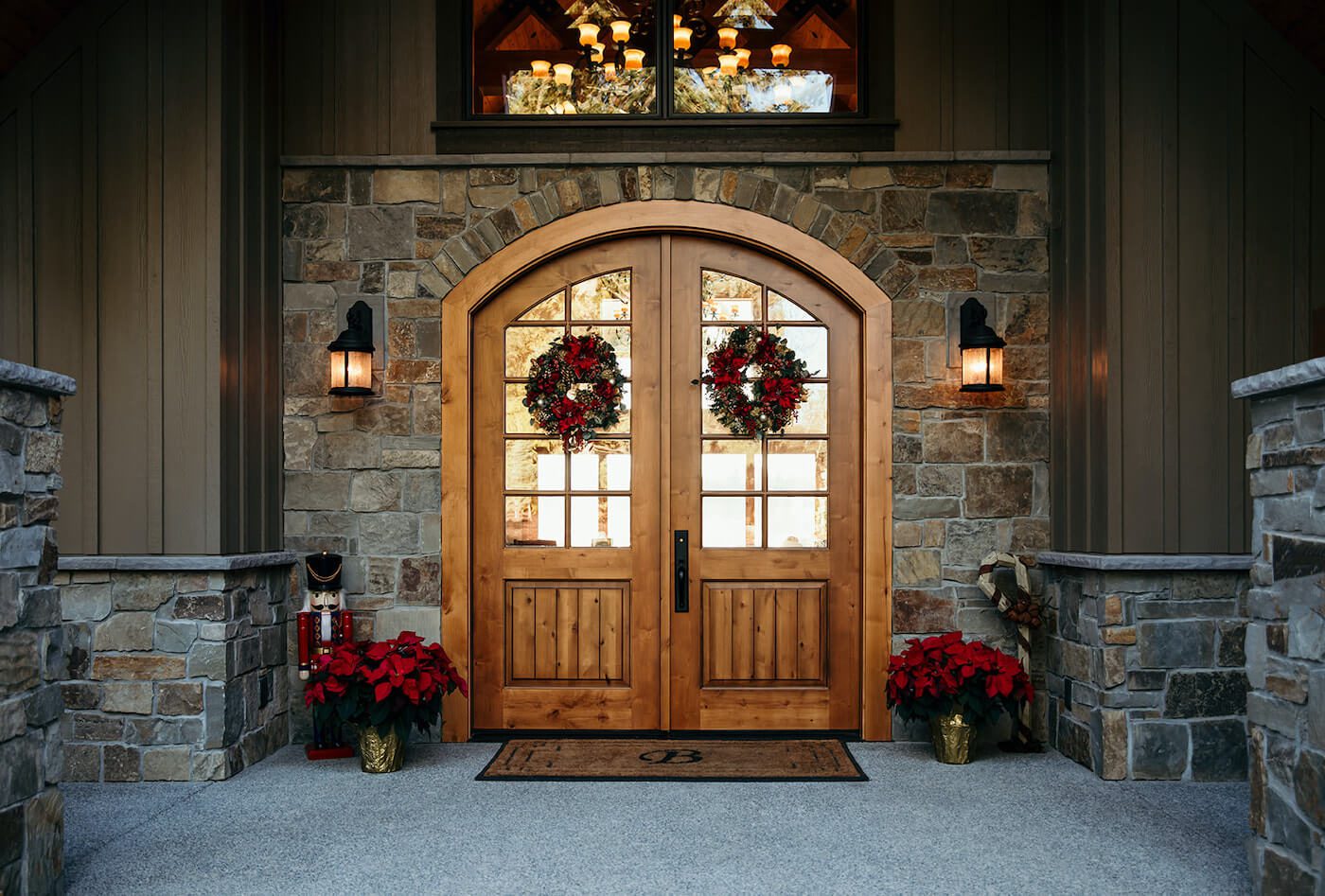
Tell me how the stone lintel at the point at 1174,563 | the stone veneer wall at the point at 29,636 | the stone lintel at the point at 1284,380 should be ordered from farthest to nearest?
the stone lintel at the point at 1174,563, the stone veneer wall at the point at 29,636, the stone lintel at the point at 1284,380

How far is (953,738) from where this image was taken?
4.48 meters

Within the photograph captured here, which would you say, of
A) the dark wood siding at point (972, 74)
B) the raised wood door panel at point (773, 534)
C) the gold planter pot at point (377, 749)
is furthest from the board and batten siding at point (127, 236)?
the dark wood siding at point (972, 74)

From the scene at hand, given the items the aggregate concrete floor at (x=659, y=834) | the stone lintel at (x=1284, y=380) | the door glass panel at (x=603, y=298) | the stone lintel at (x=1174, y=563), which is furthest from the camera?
the door glass panel at (x=603, y=298)

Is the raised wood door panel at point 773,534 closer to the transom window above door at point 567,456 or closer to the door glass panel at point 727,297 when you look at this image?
the door glass panel at point 727,297

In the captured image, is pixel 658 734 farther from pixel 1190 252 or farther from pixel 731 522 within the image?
pixel 1190 252

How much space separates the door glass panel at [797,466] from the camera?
5008 millimetres

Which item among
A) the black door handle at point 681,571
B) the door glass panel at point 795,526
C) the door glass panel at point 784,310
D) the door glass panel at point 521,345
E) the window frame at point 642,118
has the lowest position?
the black door handle at point 681,571

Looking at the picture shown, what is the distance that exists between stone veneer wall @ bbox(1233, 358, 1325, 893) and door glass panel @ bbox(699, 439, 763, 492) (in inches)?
91.9

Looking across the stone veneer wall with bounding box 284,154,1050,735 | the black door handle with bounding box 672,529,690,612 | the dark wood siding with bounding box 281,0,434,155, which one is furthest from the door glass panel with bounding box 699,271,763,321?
the dark wood siding with bounding box 281,0,434,155

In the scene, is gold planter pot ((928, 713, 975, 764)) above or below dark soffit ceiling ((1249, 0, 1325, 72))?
below

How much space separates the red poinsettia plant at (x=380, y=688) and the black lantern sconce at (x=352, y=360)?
115 centimetres

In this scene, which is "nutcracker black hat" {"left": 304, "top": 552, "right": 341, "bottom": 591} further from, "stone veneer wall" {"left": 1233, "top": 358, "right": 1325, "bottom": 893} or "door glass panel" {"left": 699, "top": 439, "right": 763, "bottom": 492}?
"stone veneer wall" {"left": 1233, "top": 358, "right": 1325, "bottom": 893}

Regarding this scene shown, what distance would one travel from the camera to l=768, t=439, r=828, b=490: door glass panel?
197 inches

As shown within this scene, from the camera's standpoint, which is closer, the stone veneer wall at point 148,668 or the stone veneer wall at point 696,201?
the stone veneer wall at point 148,668
